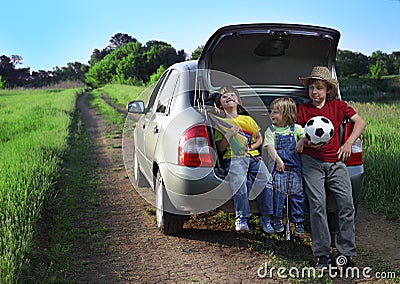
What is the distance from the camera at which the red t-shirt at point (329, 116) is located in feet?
13.6

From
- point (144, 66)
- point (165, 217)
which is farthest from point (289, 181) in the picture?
point (144, 66)

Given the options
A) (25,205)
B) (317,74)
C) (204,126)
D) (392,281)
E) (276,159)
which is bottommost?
(392,281)

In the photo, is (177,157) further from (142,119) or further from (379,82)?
(379,82)

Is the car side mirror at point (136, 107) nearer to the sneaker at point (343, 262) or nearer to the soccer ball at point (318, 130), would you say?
the soccer ball at point (318, 130)

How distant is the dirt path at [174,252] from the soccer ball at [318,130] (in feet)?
4.00

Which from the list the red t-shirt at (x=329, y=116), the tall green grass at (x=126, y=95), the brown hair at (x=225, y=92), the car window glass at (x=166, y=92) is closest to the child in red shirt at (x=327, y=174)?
the red t-shirt at (x=329, y=116)

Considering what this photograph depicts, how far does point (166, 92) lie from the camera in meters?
5.61

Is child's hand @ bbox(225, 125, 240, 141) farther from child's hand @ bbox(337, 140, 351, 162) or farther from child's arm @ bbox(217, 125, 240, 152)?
child's hand @ bbox(337, 140, 351, 162)

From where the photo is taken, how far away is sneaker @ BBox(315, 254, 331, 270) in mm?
4016

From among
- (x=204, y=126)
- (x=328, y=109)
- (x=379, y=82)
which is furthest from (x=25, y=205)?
(x=379, y=82)

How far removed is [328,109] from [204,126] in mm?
1142

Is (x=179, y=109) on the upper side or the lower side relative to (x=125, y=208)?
upper

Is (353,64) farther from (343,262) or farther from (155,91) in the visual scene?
(343,262)

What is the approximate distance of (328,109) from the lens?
14.0 ft
